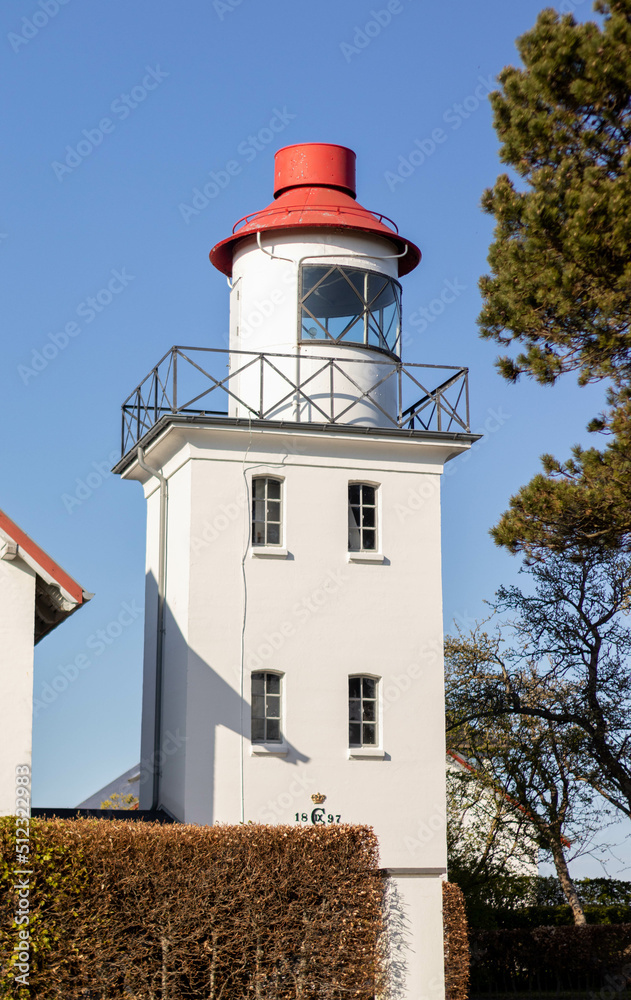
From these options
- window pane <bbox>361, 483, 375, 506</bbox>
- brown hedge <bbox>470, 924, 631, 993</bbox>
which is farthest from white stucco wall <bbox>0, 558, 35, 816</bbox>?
brown hedge <bbox>470, 924, 631, 993</bbox>

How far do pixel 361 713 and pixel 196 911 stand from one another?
6098 millimetres

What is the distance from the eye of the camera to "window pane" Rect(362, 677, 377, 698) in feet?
68.0

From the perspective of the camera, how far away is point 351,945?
53.5 feet

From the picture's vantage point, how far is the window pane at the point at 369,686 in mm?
20719

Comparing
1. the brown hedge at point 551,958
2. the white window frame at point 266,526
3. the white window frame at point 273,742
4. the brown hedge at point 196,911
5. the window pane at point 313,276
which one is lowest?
the brown hedge at point 551,958

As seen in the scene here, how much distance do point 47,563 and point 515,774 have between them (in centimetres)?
1691

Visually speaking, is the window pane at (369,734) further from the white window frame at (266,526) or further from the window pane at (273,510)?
the window pane at (273,510)

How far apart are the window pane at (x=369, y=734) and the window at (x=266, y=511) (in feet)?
11.1

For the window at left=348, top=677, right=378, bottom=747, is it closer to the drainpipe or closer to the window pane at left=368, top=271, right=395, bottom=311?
the drainpipe

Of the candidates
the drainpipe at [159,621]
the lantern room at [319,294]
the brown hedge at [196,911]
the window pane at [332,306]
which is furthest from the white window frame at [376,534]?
the brown hedge at [196,911]

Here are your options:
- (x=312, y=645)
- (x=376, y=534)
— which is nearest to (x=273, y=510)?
(x=376, y=534)

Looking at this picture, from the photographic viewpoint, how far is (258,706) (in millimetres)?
20078

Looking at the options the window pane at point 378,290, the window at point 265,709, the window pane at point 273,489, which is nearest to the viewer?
the window at point 265,709

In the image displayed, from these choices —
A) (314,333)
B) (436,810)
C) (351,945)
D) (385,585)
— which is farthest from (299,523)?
(351,945)
